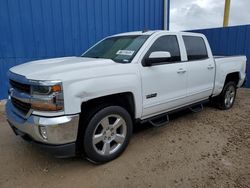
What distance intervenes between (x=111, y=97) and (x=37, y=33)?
4.02 metres

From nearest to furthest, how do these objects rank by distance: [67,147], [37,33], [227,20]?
1. [67,147]
2. [37,33]
3. [227,20]

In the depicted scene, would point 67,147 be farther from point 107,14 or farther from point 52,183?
point 107,14

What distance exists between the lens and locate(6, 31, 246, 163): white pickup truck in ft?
8.18

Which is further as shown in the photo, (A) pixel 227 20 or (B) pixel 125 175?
(A) pixel 227 20

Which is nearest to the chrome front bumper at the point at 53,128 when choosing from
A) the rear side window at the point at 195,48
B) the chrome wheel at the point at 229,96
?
the rear side window at the point at 195,48

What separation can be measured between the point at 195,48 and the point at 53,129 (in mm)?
3326

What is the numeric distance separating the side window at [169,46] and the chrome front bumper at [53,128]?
1.78 meters

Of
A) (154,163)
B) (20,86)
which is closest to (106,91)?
(20,86)

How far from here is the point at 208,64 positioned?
461 cm

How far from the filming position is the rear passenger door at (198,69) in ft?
13.8

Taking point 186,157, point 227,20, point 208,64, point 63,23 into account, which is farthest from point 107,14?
point 227,20

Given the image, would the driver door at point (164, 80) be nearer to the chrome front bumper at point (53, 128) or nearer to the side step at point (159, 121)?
the side step at point (159, 121)

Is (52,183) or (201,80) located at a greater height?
(201,80)

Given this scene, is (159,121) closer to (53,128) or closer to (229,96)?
(53,128)
